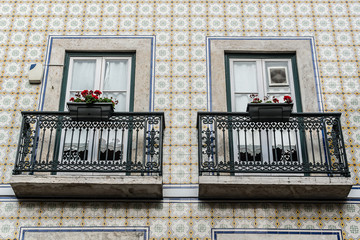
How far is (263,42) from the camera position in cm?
866

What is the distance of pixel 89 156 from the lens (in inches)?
310

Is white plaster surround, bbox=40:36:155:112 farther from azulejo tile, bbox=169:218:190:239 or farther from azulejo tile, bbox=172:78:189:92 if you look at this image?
azulejo tile, bbox=169:218:190:239

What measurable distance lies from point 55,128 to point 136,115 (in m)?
1.28

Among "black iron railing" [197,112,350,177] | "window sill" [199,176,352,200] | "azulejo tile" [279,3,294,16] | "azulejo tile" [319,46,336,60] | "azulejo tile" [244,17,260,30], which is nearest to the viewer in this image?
"window sill" [199,176,352,200]

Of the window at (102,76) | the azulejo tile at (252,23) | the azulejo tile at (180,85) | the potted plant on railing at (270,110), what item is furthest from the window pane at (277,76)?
the window at (102,76)

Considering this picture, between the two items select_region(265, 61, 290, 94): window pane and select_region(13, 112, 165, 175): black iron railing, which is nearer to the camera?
select_region(13, 112, 165, 175): black iron railing

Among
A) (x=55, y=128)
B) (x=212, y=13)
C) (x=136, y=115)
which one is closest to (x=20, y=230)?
(x=55, y=128)

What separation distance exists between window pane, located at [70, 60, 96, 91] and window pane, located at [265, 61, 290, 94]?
2.95 meters

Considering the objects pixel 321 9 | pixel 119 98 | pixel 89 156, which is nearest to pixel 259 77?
pixel 321 9

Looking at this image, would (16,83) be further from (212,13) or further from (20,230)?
(212,13)

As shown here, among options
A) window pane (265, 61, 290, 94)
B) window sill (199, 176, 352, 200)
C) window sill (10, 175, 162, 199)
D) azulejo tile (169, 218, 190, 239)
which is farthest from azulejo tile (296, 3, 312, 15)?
azulejo tile (169, 218, 190, 239)

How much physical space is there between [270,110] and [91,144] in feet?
9.26

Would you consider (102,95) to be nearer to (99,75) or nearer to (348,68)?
(99,75)

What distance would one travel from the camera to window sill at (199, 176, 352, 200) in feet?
23.2
